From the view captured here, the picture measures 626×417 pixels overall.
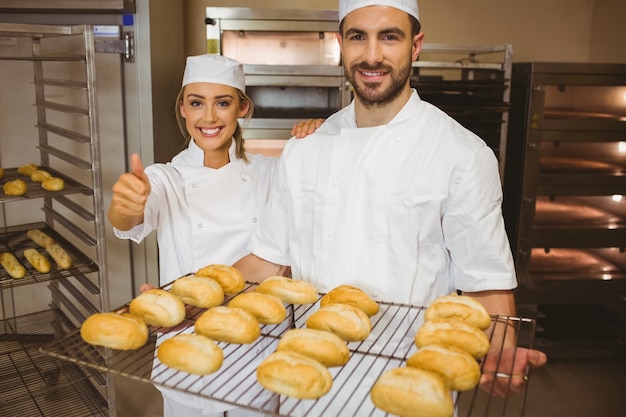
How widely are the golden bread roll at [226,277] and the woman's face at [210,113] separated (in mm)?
686

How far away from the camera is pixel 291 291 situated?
1421mm

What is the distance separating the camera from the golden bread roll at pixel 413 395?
0.99 metres

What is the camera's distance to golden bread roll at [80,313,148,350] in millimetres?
1176

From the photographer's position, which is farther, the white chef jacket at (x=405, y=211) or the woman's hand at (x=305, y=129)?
the woman's hand at (x=305, y=129)

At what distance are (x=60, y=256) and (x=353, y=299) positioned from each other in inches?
70.0

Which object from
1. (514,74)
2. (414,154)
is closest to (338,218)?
(414,154)

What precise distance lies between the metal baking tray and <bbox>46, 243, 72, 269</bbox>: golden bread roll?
3.22 feet

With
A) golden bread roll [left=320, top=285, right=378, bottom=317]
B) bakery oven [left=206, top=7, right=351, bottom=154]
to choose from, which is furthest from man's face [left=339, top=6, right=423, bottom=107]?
bakery oven [left=206, top=7, right=351, bottom=154]

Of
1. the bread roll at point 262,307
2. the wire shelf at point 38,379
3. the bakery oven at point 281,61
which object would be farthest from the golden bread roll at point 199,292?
the bakery oven at point 281,61

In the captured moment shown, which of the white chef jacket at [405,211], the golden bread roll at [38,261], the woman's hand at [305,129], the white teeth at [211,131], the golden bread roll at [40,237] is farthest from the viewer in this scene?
the golden bread roll at [40,237]

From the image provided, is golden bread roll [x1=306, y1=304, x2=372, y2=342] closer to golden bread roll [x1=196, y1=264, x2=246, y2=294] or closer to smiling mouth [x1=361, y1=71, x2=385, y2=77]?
golden bread roll [x1=196, y1=264, x2=246, y2=294]

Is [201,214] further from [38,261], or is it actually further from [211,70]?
[38,261]

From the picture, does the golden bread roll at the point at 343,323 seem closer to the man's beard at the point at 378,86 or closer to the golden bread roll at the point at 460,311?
the golden bread roll at the point at 460,311

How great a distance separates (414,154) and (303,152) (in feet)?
1.17
